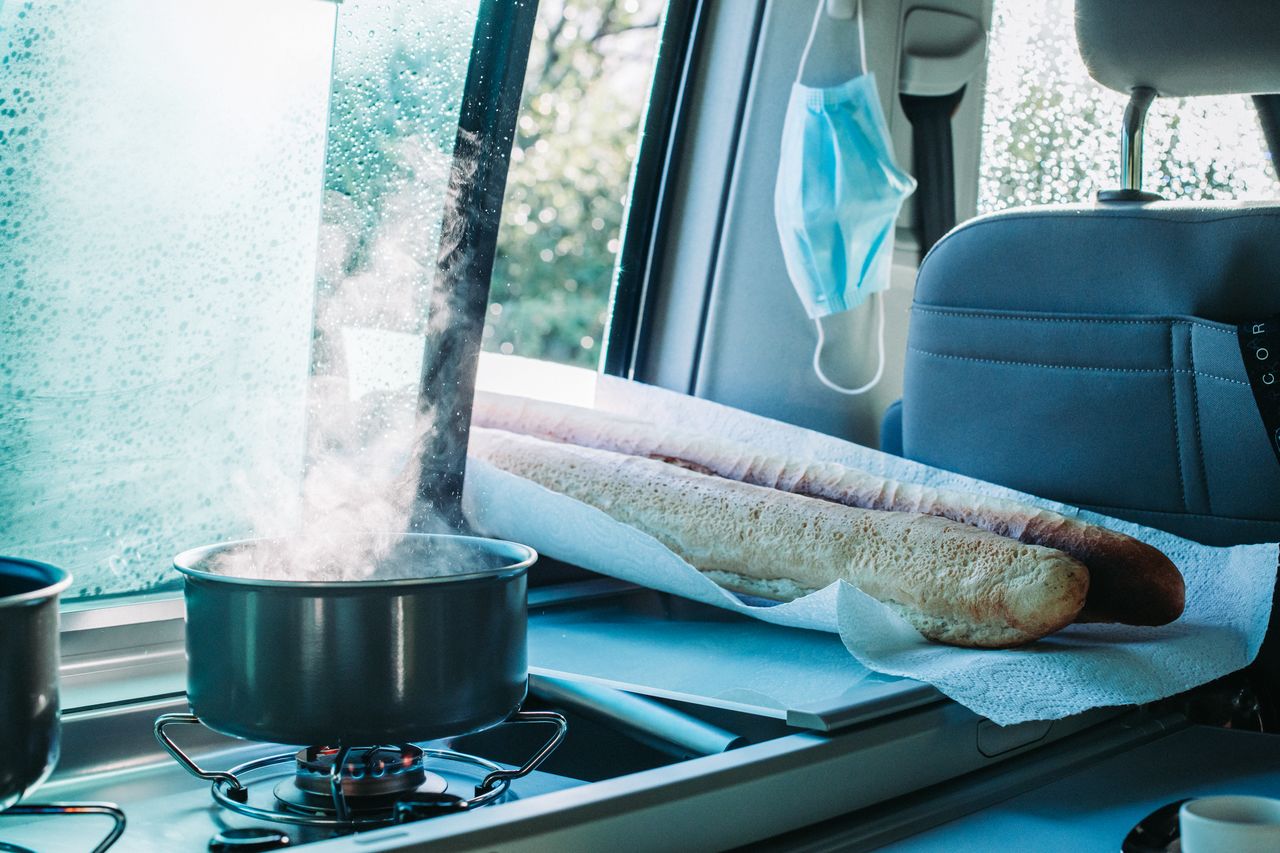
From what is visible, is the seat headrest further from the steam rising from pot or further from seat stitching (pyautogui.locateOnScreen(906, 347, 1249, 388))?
the steam rising from pot

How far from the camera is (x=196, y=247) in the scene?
1006mm

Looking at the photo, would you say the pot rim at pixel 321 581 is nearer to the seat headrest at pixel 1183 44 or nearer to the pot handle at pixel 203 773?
the pot handle at pixel 203 773

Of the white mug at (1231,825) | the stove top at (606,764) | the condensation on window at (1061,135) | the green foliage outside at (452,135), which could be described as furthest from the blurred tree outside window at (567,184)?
the white mug at (1231,825)

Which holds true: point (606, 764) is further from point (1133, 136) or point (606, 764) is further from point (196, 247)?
point (1133, 136)

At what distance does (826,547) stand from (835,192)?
0.95 metres

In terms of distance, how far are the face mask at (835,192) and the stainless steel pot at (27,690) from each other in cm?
150

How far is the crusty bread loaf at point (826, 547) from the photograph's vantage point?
1.03 metres

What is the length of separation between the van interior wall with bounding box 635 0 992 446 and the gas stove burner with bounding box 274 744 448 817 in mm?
1294

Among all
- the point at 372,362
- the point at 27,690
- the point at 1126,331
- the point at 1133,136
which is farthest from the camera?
the point at 1133,136

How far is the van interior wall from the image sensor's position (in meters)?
1.98

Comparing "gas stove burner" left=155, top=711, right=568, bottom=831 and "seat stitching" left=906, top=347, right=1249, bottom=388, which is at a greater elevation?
"seat stitching" left=906, top=347, right=1249, bottom=388

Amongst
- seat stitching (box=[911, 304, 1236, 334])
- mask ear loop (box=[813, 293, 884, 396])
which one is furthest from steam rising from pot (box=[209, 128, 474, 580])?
mask ear loop (box=[813, 293, 884, 396])

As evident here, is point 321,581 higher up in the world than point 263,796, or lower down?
higher up

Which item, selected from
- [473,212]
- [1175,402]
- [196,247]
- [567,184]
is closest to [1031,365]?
[1175,402]
